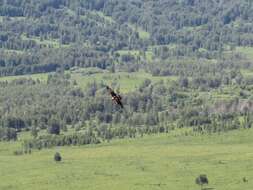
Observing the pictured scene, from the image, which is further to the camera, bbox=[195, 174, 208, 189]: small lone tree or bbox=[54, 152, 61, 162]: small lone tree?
bbox=[54, 152, 61, 162]: small lone tree

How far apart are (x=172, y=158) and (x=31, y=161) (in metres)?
24.7

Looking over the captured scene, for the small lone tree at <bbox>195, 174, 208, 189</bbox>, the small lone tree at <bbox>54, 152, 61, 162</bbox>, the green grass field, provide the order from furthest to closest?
the small lone tree at <bbox>54, 152, 61, 162</bbox> → the green grass field → the small lone tree at <bbox>195, 174, 208, 189</bbox>

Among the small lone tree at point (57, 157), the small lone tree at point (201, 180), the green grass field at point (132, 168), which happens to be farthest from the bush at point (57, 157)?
the small lone tree at point (201, 180)

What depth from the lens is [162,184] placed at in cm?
16300

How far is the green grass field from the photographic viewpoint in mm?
163375

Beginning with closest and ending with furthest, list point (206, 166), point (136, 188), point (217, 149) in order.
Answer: point (136, 188), point (206, 166), point (217, 149)

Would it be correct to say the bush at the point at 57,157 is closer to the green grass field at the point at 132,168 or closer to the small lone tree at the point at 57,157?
the small lone tree at the point at 57,157

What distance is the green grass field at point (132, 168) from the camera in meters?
163

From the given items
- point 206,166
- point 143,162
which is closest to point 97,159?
point 143,162

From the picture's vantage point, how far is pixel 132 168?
7008 inches

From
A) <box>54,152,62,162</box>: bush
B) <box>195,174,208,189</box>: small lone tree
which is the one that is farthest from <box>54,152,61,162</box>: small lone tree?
<box>195,174,208,189</box>: small lone tree

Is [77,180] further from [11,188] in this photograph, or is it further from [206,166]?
[206,166]

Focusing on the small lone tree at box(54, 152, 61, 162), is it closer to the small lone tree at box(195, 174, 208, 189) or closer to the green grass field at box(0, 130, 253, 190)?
the green grass field at box(0, 130, 253, 190)

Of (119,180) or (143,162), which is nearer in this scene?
(119,180)
